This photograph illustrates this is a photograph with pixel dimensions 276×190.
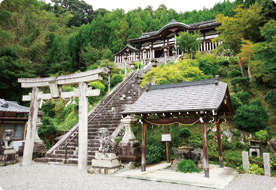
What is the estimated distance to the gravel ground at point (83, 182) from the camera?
5.26 m

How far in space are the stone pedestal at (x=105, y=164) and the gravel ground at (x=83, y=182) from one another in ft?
0.95

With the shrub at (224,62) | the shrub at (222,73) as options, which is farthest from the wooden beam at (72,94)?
the shrub at (224,62)

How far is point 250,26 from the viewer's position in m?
14.3

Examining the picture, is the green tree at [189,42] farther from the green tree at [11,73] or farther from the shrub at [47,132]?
the green tree at [11,73]

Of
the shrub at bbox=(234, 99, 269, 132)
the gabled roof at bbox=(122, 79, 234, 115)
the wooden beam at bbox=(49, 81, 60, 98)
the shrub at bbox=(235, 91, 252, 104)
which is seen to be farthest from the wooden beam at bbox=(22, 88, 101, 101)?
the shrub at bbox=(235, 91, 252, 104)

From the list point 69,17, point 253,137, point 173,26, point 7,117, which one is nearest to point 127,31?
point 173,26

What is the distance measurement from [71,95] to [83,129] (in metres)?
1.80

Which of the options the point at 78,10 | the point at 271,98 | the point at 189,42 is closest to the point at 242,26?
the point at 189,42

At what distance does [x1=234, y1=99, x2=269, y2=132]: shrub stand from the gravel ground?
441 cm

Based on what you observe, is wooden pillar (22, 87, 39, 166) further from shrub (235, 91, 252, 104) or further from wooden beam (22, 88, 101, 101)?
shrub (235, 91, 252, 104)

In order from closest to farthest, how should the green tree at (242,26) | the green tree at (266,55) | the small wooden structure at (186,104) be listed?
1. the small wooden structure at (186,104)
2. the green tree at (266,55)
3. the green tree at (242,26)

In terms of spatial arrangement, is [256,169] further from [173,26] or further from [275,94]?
[173,26]

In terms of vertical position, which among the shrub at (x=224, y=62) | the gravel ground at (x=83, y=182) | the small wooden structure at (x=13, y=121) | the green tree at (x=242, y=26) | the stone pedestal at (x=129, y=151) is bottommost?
the gravel ground at (x=83, y=182)

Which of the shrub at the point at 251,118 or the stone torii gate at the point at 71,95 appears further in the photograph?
the shrub at the point at 251,118
